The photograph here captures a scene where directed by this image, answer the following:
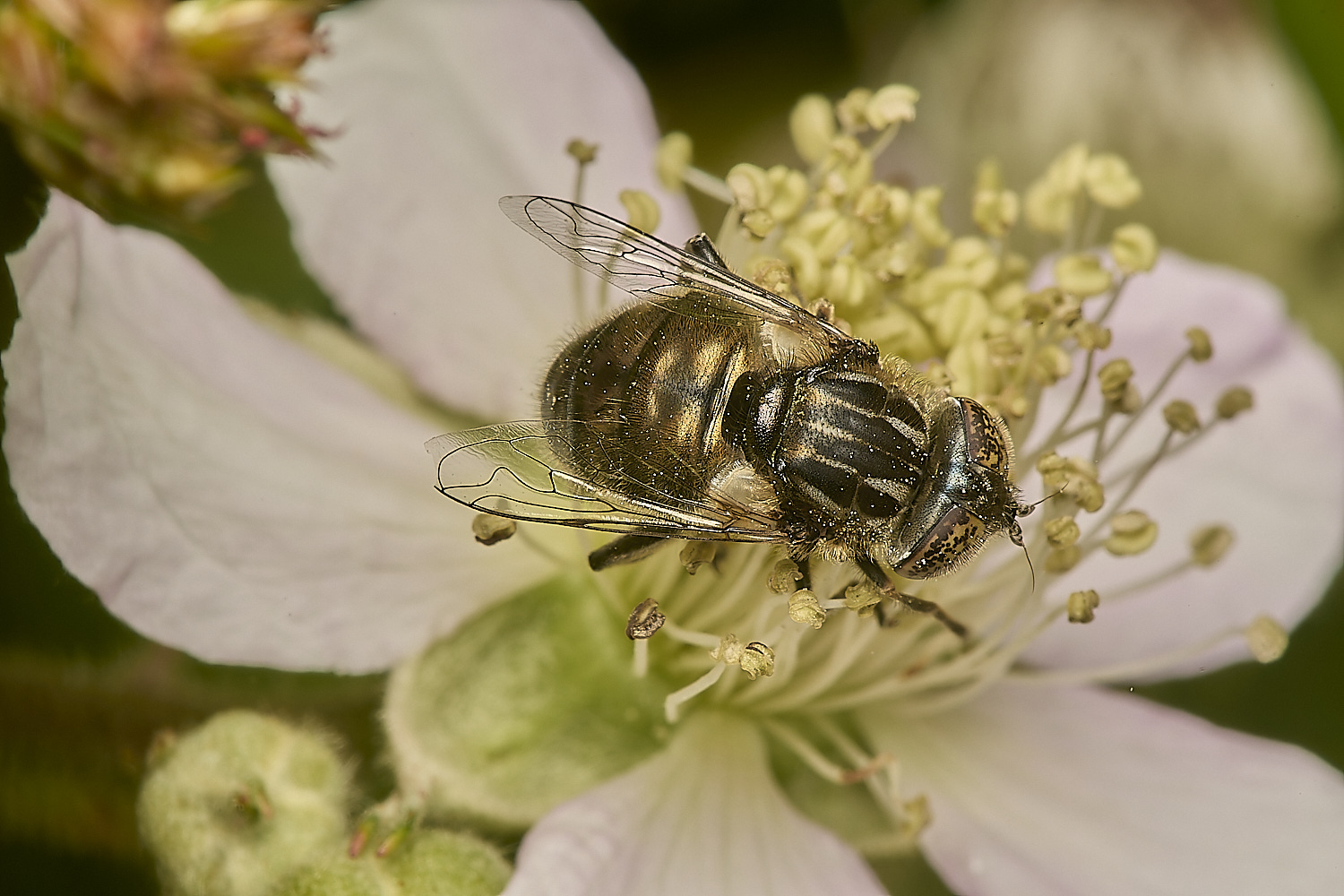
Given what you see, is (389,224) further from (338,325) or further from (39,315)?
(39,315)

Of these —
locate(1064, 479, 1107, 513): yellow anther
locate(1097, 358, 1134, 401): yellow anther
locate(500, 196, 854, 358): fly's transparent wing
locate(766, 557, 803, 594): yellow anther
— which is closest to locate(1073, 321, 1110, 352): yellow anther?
locate(1097, 358, 1134, 401): yellow anther

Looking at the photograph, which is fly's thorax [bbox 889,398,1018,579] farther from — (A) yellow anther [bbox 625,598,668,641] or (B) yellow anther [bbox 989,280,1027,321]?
(B) yellow anther [bbox 989,280,1027,321]

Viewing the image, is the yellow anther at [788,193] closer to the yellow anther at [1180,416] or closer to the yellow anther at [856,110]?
the yellow anther at [856,110]

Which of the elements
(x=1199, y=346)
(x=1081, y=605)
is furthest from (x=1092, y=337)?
(x=1081, y=605)

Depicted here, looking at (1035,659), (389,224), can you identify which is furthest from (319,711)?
(1035,659)

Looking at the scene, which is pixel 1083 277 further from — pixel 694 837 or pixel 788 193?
pixel 694 837

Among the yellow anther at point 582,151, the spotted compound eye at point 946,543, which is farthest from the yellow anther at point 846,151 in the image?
the spotted compound eye at point 946,543
